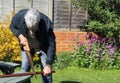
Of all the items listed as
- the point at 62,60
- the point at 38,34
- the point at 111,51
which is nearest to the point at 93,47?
the point at 111,51

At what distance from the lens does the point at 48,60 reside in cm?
652

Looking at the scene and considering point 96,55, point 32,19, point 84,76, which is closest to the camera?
point 32,19

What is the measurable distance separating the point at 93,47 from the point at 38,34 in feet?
17.9

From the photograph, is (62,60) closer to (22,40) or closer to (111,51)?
(111,51)

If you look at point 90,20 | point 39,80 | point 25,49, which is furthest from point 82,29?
point 25,49

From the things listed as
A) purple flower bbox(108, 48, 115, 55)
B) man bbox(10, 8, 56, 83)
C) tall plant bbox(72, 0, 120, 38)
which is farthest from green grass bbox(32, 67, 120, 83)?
man bbox(10, 8, 56, 83)

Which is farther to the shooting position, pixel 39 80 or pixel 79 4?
pixel 79 4

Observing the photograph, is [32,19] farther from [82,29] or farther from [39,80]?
[82,29]

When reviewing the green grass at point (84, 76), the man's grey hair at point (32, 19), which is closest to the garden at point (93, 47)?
the green grass at point (84, 76)

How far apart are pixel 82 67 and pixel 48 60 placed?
5448 millimetres

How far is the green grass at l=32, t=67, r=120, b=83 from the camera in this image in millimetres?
10016

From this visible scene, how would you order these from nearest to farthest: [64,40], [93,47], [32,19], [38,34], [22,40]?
1. [32,19]
2. [22,40]
3. [38,34]
4. [93,47]
5. [64,40]

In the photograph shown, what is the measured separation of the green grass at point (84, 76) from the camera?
10.0 meters

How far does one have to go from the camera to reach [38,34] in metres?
6.69
